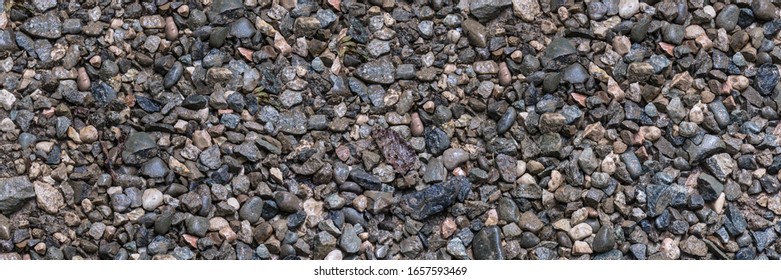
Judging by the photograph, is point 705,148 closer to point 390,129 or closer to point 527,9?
point 527,9

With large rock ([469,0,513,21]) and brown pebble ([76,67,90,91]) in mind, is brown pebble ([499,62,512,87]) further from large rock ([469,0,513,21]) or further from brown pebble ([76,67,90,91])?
brown pebble ([76,67,90,91])

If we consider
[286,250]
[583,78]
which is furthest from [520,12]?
[286,250]

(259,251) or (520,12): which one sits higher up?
(520,12)

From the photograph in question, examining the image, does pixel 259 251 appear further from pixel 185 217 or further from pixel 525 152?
pixel 525 152

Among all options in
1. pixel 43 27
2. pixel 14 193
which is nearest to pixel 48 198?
pixel 14 193

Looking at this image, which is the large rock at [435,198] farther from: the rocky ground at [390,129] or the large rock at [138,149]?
the large rock at [138,149]

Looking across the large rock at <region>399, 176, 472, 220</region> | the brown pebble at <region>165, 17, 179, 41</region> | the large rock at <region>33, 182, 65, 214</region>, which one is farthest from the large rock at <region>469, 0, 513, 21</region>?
the large rock at <region>33, 182, 65, 214</region>
